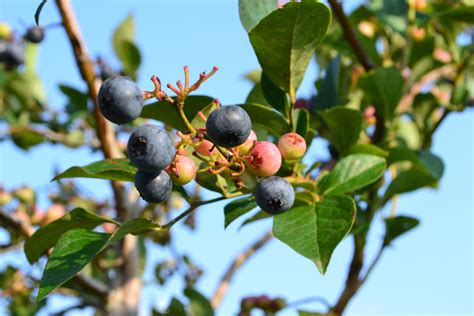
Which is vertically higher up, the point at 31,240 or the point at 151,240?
the point at 31,240

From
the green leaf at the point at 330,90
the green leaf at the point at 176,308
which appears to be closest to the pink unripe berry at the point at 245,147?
the green leaf at the point at 330,90

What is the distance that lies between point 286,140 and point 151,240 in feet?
6.90

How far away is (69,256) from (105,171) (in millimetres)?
154

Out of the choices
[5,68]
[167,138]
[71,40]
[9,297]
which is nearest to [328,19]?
[167,138]

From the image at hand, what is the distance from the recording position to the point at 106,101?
32.2 inches

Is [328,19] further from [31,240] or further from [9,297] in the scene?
[9,297]

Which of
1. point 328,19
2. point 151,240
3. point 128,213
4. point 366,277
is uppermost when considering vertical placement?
point 328,19

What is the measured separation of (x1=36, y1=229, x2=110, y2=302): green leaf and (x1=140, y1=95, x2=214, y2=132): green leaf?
Answer: 0.75 ft

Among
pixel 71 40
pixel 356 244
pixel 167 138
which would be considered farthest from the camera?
pixel 71 40

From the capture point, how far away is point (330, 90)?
143 cm

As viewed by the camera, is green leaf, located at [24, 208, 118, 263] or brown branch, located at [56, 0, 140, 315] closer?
green leaf, located at [24, 208, 118, 263]

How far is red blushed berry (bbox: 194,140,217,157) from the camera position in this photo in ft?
2.93

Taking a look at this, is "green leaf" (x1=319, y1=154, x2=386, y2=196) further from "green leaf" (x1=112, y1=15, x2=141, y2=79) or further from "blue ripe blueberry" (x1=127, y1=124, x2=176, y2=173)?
"green leaf" (x1=112, y1=15, x2=141, y2=79)

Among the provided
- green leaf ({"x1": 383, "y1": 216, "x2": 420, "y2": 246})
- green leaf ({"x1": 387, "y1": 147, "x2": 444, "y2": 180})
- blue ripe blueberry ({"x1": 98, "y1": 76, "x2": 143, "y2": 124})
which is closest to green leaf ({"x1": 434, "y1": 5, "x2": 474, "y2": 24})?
green leaf ({"x1": 387, "y1": 147, "x2": 444, "y2": 180})
